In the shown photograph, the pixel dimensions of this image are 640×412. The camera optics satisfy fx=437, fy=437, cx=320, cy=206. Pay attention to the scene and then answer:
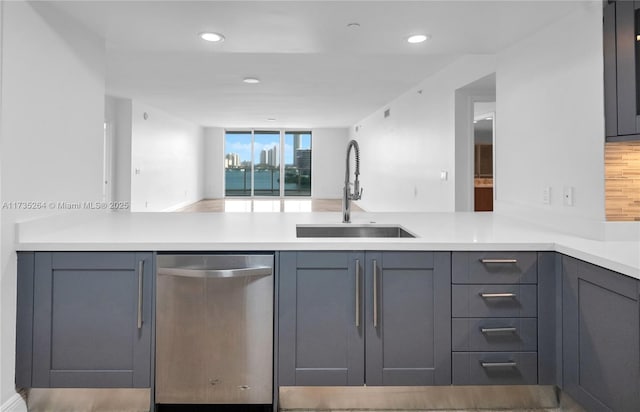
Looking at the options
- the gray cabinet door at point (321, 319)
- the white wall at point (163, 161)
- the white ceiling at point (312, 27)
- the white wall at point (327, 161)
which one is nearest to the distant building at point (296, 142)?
the white wall at point (327, 161)

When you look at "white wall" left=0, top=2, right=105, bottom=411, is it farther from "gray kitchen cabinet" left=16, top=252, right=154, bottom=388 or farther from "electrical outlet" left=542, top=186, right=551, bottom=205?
"electrical outlet" left=542, top=186, right=551, bottom=205

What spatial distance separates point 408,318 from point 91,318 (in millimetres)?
1374

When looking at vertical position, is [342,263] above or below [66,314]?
above

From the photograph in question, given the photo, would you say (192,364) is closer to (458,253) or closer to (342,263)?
(342,263)

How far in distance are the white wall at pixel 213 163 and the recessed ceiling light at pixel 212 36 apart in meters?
11.3

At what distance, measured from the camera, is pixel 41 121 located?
2.12m

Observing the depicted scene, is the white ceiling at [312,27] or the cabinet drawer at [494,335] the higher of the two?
the white ceiling at [312,27]

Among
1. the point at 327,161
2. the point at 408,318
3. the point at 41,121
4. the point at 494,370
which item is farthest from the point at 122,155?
the point at 494,370

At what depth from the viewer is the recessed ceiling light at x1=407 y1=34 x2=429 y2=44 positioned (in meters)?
2.73

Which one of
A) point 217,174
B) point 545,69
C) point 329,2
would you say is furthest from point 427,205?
point 217,174

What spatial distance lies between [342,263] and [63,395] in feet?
4.49

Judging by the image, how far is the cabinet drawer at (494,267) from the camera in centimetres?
191

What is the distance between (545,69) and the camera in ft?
8.27

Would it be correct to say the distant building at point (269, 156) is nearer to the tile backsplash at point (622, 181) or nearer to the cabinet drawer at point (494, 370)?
the tile backsplash at point (622, 181)
